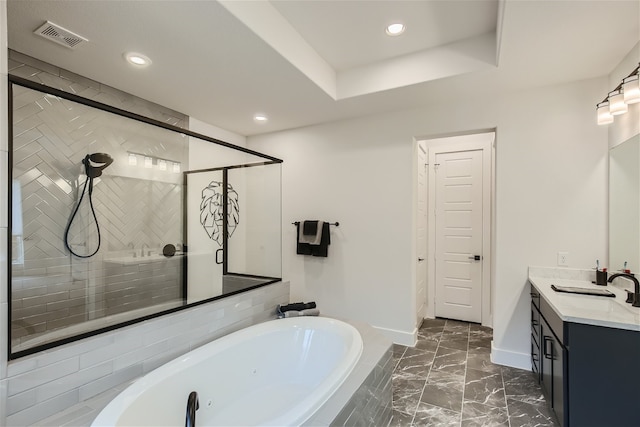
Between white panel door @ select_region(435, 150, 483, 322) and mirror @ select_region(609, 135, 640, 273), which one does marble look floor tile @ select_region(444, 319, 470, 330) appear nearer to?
white panel door @ select_region(435, 150, 483, 322)

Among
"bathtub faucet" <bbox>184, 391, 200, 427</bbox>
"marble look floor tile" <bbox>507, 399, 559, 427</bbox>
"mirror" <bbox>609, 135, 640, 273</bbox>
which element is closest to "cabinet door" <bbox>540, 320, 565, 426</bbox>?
"marble look floor tile" <bbox>507, 399, 559, 427</bbox>

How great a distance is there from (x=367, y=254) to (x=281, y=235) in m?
1.16

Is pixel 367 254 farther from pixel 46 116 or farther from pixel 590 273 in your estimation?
pixel 46 116

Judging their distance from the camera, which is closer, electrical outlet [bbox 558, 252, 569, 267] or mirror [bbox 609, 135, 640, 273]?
mirror [bbox 609, 135, 640, 273]

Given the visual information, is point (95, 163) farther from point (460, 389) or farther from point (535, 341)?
point (535, 341)

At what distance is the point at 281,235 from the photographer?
3.94 meters

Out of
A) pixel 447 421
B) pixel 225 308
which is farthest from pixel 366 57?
pixel 447 421

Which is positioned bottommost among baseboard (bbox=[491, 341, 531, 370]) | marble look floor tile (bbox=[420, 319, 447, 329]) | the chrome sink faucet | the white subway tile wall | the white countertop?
marble look floor tile (bbox=[420, 319, 447, 329])

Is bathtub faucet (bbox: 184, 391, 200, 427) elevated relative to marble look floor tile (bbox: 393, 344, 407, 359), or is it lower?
elevated

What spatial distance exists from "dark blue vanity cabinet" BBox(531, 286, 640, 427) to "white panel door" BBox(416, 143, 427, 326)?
6.04ft

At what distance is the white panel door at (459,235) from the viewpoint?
3.90 metres

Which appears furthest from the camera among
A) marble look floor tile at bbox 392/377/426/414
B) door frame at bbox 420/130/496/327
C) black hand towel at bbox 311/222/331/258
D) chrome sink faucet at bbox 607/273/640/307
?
door frame at bbox 420/130/496/327

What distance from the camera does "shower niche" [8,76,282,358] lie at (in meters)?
1.96

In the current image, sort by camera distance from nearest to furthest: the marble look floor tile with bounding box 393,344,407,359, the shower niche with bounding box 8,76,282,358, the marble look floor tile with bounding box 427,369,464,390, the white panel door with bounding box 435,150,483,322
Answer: the shower niche with bounding box 8,76,282,358
the marble look floor tile with bounding box 427,369,464,390
the marble look floor tile with bounding box 393,344,407,359
the white panel door with bounding box 435,150,483,322
